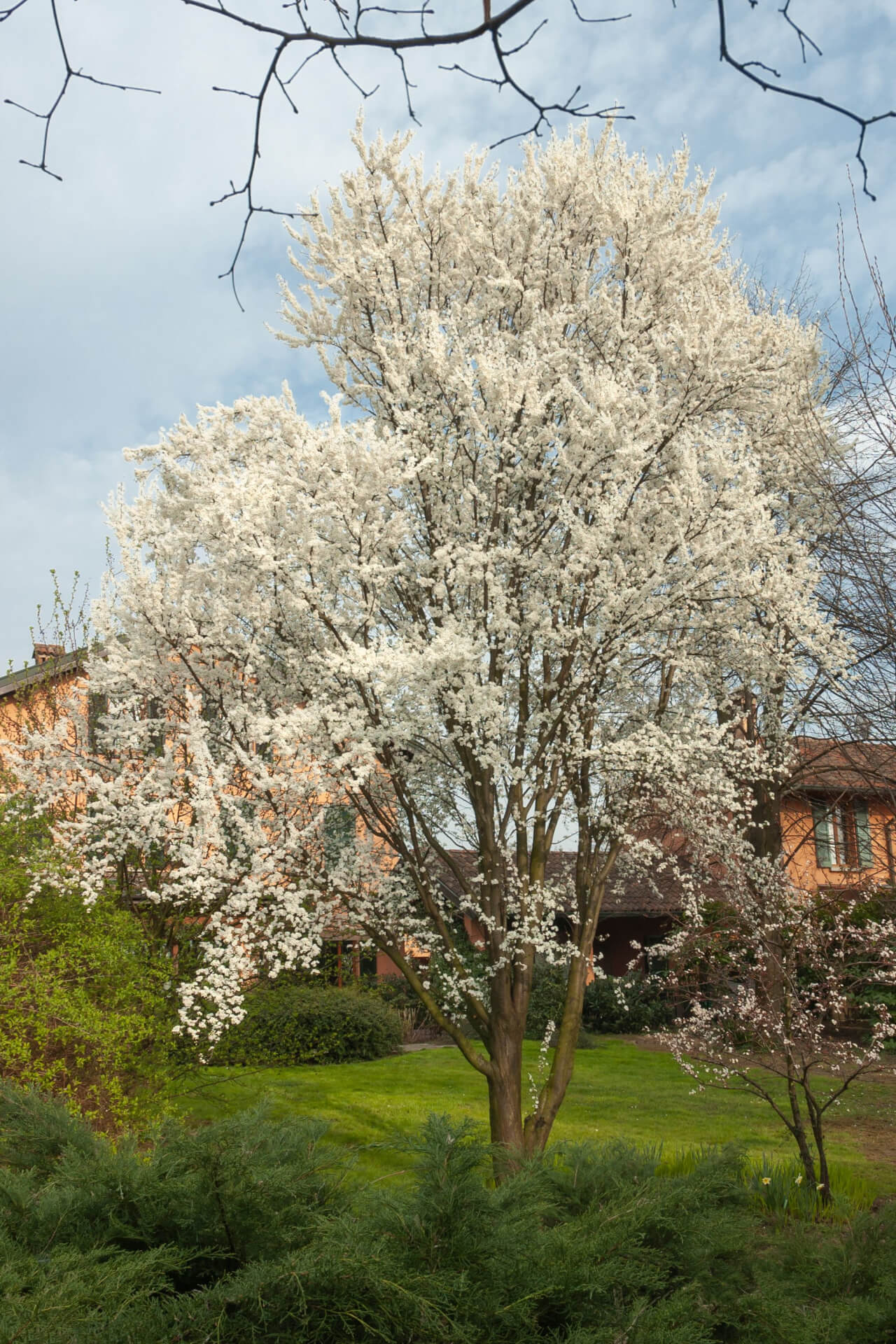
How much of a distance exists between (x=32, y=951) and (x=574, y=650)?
21.4ft

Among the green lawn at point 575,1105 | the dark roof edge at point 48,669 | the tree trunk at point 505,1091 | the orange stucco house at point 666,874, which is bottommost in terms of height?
the green lawn at point 575,1105

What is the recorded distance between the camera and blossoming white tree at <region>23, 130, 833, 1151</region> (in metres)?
7.92

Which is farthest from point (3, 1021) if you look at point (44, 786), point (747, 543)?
point (747, 543)

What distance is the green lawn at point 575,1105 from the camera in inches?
431

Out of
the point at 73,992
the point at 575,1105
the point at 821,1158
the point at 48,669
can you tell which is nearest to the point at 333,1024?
the point at 575,1105

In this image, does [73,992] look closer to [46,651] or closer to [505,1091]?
[505,1091]

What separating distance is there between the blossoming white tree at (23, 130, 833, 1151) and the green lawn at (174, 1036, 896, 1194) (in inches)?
116

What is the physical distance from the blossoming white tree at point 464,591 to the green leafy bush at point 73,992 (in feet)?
2.19

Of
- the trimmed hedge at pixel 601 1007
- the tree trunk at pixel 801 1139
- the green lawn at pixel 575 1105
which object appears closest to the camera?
the tree trunk at pixel 801 1139

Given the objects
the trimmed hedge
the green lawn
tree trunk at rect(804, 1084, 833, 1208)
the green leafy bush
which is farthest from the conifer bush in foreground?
the trimmed hedge

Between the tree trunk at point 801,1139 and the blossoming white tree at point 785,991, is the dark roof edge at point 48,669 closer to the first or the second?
the blossoming white tree at point 785,991

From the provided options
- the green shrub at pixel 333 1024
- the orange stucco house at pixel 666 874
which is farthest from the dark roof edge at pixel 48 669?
the green shrub at pixel 333 1024

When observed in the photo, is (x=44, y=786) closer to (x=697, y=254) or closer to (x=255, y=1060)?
(x=255, y=1060)

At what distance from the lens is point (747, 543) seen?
8.29 m
